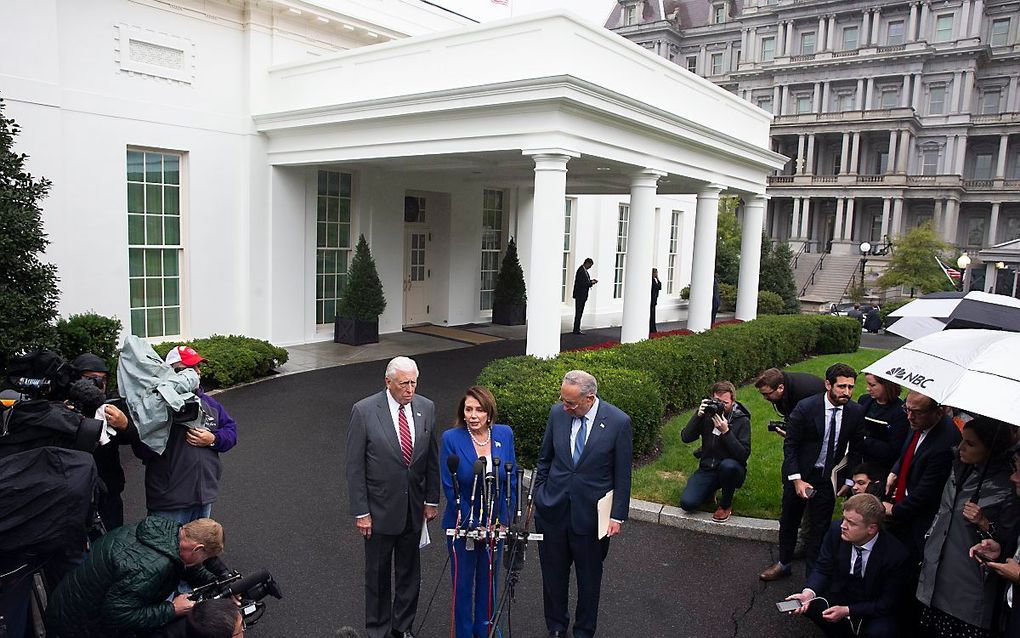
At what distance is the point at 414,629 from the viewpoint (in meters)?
4.84

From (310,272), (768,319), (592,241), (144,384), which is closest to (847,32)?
(592,241)

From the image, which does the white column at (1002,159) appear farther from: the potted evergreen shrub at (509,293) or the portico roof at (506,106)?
the potted evergreen shrub at (509,293)

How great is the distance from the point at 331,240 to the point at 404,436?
1195 centimetres

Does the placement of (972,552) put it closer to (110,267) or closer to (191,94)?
(110,267)

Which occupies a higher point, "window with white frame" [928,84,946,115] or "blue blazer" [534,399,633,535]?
"window with white frame" [928,84,946,115]

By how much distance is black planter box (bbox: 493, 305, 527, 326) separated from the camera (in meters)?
19.8

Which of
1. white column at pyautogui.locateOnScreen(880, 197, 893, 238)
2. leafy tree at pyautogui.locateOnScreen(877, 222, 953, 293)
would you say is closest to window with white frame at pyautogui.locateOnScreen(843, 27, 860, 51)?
white column at pyautogui.locateOnScreen(880, 197, 893, 238)

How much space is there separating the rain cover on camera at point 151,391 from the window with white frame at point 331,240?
11197 millimetres

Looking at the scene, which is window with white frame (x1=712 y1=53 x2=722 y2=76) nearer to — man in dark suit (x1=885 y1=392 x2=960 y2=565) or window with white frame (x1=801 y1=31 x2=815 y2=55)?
window with white frame (x1=801 y1=31 x2=815 y2=55)

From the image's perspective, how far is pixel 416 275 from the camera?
18.4 meters

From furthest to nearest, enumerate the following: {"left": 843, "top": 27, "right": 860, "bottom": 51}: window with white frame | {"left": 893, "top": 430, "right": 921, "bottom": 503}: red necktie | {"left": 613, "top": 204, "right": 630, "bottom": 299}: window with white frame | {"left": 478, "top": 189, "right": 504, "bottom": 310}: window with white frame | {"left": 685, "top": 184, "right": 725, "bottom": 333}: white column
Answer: {"left": 843, "top": 27, "right": 860, "bottom": 51}: window with white frame < {"left": 613, "top": 204, "right": 630, "bottom": 299}: window with white frame < {"left": 478, "top": 189, "right": 504, "bottom": 310}: window with white frame < {"left": 685, "top": 184, "right": 725, "bottom": 333}: white column < {"left": 893, "top": 430, "right": 921, "bottom": 503}: red necktie

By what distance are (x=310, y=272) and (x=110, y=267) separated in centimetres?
402

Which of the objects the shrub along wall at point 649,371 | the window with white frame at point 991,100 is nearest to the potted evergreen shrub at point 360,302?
the shrub along wall at point 649,371

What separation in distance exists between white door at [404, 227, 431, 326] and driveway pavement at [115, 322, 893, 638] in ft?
30.7
